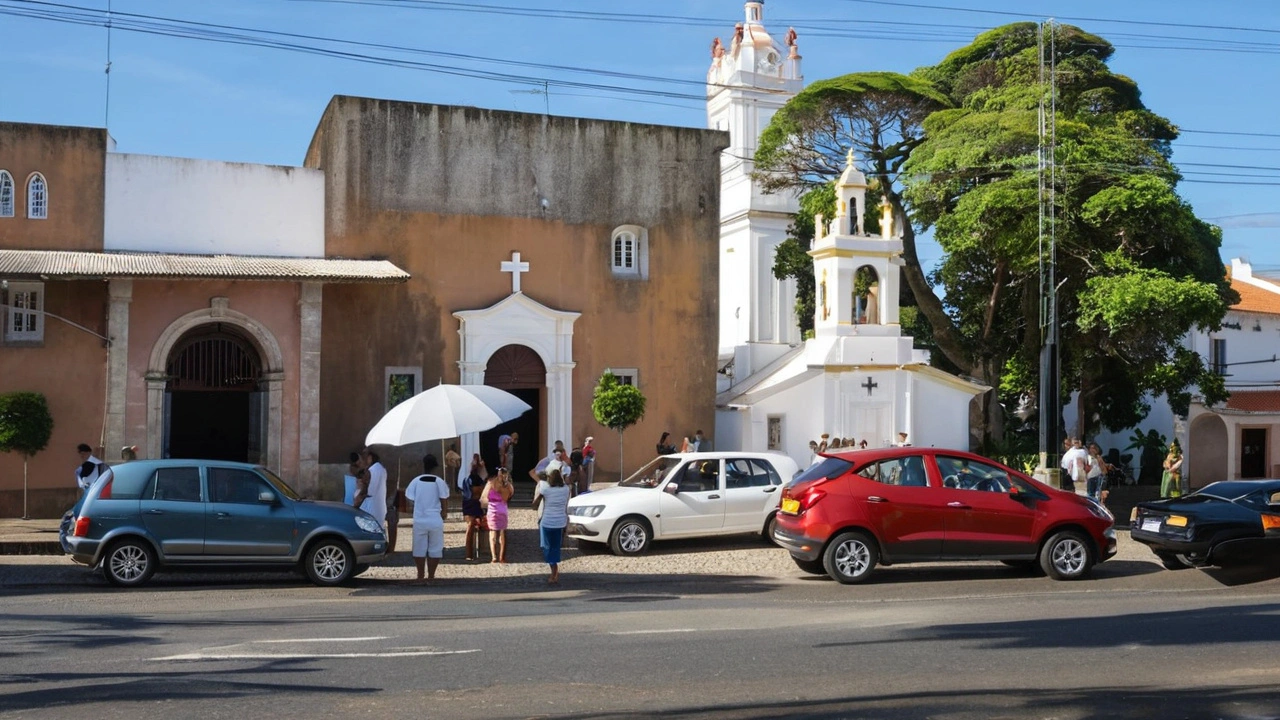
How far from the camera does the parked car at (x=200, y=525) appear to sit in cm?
1410

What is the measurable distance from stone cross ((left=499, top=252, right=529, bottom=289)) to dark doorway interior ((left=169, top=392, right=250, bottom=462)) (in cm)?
642

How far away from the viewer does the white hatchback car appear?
1783 cm

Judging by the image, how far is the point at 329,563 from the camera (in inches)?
582

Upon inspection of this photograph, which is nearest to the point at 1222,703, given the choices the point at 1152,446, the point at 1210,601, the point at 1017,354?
the point at 1210,601

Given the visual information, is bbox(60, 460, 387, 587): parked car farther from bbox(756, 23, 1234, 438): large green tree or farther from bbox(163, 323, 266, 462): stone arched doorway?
bbox(756, 23, 1234, 438): large green tree

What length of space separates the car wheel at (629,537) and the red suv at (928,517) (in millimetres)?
3081

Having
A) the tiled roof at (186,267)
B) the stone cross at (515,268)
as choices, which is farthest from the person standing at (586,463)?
the tiled roof at (186,267)

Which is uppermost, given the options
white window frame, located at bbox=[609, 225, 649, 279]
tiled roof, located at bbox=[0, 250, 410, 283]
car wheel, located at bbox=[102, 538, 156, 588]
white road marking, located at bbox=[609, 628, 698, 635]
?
white window frame, located at bbox=[609, 225, 649, 279]

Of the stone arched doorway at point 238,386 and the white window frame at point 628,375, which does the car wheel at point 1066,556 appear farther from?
the stone arched doorway at point 238,386

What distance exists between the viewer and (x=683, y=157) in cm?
2802

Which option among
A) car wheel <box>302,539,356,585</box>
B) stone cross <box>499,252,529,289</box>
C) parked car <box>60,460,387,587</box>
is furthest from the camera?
stone cross <box>499,252,529,289</box>

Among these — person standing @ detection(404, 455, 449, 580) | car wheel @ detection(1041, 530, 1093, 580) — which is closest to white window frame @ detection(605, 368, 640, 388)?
person standing @ detection(404, 455, 449, 580)

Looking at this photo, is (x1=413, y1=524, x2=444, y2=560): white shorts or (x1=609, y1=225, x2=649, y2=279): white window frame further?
(x1=609, y1=225, x2=649, y2=279): white window frame

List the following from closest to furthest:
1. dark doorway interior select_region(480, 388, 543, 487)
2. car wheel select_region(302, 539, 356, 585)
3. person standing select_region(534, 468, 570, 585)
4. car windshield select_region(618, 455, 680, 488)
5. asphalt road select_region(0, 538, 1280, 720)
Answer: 1. asphalt road select_region(0, 538, 1280, 720)
2. car wheel select_region(302, 539, 356, 585)
3. person standing select_region(534, 468, 570, 585)
4. car windshield select_region(618, 455, 680, 488)
5. dark doorway interior select_region(480, 388, 543, 487)
